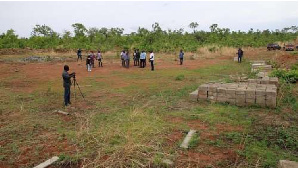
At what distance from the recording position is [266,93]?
25.7 ft

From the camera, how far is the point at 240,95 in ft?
26.7

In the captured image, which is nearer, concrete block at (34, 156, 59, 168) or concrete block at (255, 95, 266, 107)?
concrete block at (34, 156, 59, 168)

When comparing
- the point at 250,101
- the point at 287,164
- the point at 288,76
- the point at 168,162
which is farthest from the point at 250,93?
the point at 288,76

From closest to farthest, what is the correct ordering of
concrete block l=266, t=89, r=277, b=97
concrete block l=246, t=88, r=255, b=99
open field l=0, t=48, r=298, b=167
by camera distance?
open field l=0, t=48, r=298, b=167
concrete block l=266, t=89, r=277, b=97
concrete block l=246, t=88, r=255, b=99

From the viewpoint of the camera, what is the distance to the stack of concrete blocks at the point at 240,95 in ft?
25.7

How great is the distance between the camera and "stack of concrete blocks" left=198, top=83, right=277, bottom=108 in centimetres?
784

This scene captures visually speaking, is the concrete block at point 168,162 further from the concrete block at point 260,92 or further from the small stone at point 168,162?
the concrete block at point 260,92

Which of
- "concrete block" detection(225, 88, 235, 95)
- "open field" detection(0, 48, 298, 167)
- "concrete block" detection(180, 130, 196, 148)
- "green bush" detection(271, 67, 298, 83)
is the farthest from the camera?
"green bush" detection(271, 67, 298, 83)

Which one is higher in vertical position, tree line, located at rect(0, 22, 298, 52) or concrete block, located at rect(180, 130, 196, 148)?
tree line, located at rect(0, 22, 298, 52)

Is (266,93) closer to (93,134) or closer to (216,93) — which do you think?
(216,93)

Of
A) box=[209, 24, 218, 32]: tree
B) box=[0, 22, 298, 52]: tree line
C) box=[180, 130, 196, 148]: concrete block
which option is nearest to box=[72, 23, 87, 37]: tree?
box=[0, 22, 298, 52]: tree line

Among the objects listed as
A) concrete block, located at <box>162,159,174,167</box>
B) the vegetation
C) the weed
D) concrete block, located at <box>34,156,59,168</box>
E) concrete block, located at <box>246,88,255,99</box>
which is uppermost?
the vegetation

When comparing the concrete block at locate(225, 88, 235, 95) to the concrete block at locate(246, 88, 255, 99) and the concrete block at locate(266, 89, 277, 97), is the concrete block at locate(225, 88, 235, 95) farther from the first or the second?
the concrete block at locate(266, 89, 277, 97)

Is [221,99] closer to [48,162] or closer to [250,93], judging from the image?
[250,93]
